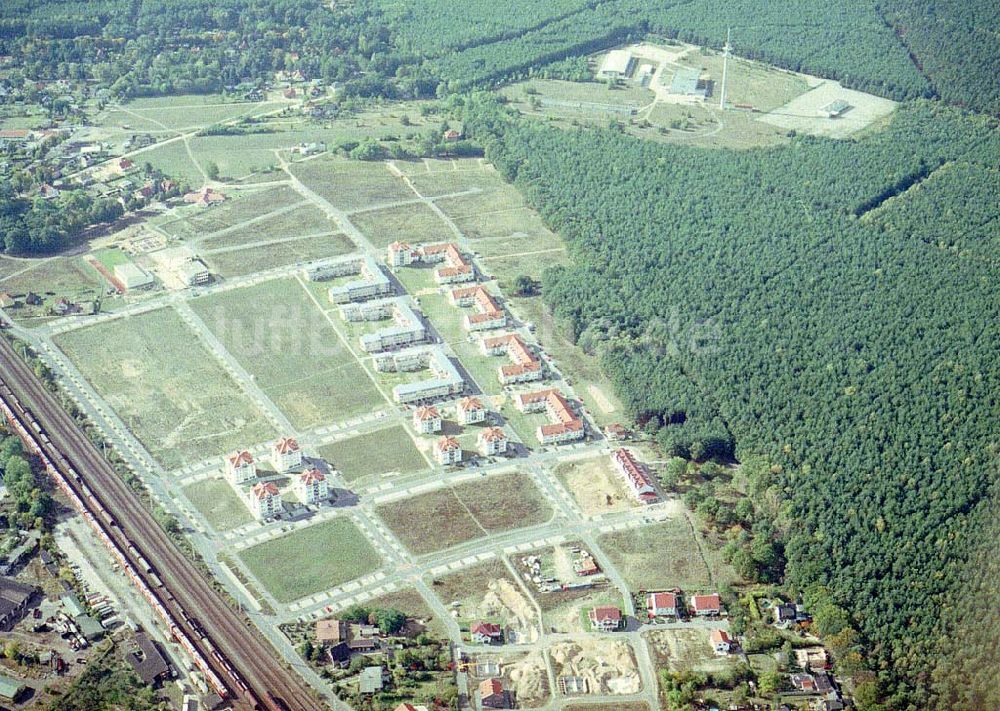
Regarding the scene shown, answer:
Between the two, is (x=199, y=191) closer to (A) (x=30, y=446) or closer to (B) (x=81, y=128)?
(B) (x=81, y=128)

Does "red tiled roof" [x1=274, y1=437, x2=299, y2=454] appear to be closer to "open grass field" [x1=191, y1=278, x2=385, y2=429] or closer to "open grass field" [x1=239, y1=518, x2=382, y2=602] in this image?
"open grass field" [x1=191, y1=278, x2=385, y2=429]

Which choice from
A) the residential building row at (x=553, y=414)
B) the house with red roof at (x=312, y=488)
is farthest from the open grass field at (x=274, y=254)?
the house with red roof at (x=312, y=488)

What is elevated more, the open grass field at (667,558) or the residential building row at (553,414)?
the residential building row at (553,414)

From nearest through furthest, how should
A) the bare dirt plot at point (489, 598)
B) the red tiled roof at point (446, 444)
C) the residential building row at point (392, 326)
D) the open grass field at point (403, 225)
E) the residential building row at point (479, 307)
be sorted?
1. the bare dirt plot at point (489, 598)
2. the red tiled roof at point (446, 444)
3. the residential building row at point (392, 326)
4. the residential building row at point (479, 307)
5. the open grass field at point (403, 225)

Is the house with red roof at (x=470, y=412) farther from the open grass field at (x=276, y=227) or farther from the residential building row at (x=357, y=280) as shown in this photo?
the open grass field at (x=276, y=227)

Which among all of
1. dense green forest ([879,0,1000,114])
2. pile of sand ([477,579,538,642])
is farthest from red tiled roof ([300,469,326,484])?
A: dense green forest ([879,0,1000,114])

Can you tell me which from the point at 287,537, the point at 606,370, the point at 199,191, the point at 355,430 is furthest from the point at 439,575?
the point at 199,191

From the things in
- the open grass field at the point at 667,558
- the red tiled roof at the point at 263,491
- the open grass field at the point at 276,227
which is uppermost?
the red tiled roof at the point at 263,491
